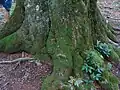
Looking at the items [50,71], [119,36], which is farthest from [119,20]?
[50,71]

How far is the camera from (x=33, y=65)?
4699 millimetres

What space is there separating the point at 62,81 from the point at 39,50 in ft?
2.96

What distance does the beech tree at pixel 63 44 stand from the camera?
4340 mm

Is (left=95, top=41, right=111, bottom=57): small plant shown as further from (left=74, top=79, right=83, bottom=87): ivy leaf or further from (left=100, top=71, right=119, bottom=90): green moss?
(left=74, top=79, right=83, bottom=87): ivy leaf

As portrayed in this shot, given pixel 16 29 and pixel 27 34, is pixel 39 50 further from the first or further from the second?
pixel 16 29

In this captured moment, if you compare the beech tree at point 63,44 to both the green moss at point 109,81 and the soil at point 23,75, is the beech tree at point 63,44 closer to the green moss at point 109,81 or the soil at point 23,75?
the green moss at point 109,81

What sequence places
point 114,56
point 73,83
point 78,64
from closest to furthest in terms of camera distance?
point 73,83
point 78,64
point 114,56

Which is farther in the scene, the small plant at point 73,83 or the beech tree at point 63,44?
the beech tree at point 63,44

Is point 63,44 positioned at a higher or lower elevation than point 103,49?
higher

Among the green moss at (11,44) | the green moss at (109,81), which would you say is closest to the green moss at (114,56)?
the green moss at (109,81)

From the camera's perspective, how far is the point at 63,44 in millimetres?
4523

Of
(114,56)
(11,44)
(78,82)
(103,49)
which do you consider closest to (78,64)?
(78,82)

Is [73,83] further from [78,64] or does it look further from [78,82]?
[78,64]

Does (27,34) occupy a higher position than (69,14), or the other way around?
(69,14)
